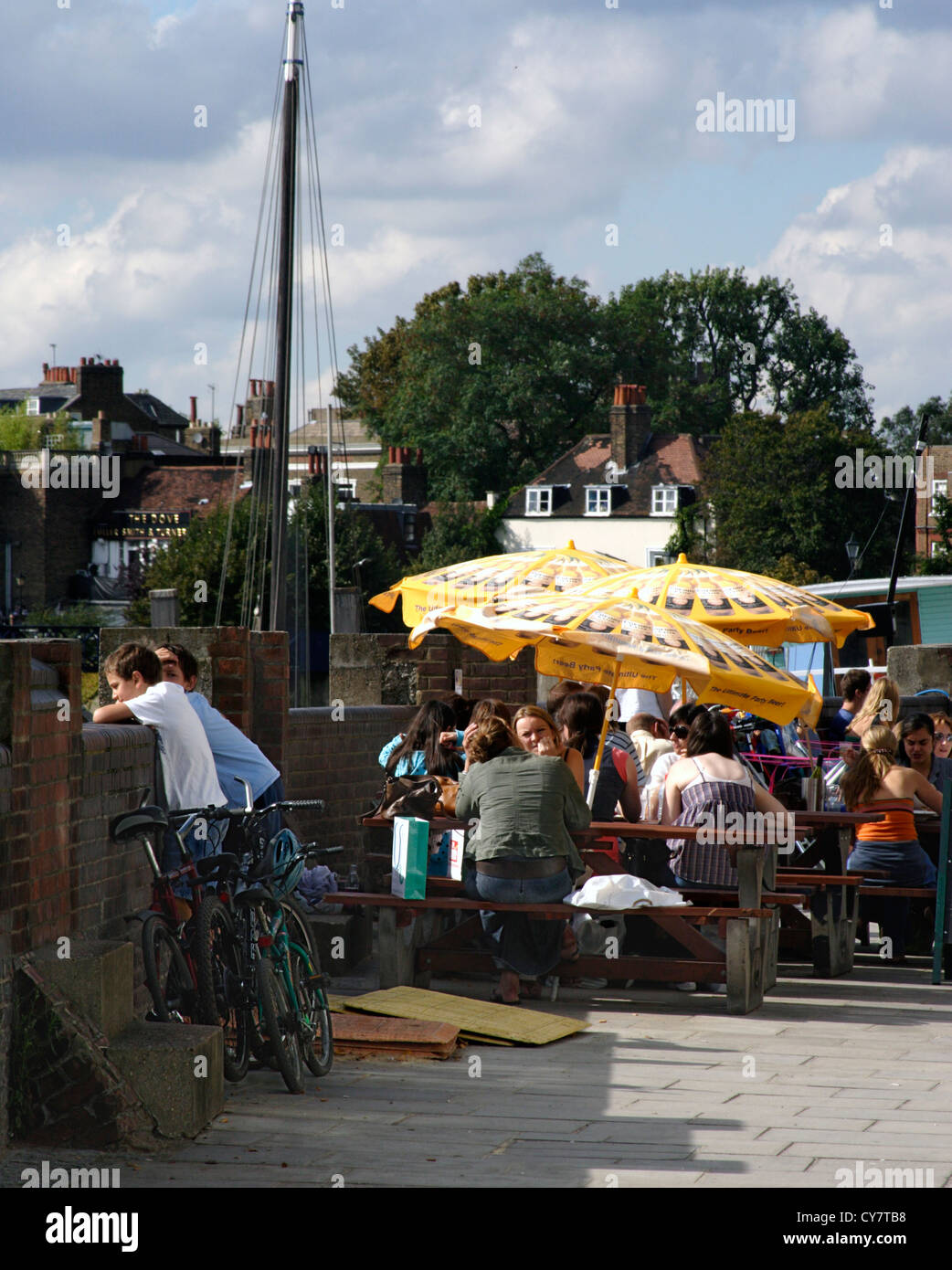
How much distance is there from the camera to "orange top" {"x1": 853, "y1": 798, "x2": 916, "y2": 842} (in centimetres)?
1077

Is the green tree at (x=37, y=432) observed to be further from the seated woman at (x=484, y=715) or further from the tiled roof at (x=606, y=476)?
the seated woman at (x=484, y=715)

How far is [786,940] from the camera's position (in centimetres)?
1091

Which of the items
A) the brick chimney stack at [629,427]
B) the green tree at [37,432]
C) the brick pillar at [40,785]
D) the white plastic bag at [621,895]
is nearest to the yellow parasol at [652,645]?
the white plastic bag at [621,895]

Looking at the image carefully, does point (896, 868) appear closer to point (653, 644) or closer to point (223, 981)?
point (653, 644)

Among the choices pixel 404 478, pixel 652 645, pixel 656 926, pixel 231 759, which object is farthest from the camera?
pixel 404 478

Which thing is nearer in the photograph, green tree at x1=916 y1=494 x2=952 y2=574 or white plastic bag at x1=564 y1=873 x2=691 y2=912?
white plastic bag at x1=564 y1=873 x2=691 y2=912

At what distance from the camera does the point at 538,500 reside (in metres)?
77.6

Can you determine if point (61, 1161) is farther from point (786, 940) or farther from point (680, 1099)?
point (786, 940)

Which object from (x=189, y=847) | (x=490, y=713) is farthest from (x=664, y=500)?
(x=189, y=847)

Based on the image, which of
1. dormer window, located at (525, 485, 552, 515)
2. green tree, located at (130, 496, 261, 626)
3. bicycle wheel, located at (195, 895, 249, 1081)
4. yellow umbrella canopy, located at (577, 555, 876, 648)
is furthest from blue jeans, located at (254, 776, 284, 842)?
dormer window, located at (525, 485, 552, 515)

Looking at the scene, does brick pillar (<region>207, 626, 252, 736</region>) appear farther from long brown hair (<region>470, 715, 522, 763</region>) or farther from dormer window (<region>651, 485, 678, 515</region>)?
dormer window (<region>651, 485, 678, 515</region>)

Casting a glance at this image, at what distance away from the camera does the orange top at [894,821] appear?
424 inches

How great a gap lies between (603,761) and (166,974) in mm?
4908

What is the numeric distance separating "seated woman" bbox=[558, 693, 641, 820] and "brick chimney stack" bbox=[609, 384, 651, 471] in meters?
67.5
